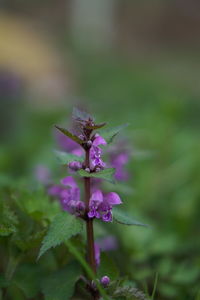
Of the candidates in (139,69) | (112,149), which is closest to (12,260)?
(112,149)

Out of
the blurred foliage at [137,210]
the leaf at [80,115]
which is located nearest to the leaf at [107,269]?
the blurred foliage at [137,210]

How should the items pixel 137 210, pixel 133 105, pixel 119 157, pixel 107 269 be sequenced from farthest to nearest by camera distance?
pixel 133 105, pixel 137 210, pixel 119 157, pixel 107 269

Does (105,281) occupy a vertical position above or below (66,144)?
below

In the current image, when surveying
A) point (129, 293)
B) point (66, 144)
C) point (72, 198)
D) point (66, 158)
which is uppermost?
point (66, 144)

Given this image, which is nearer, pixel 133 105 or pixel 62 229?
pixel 62 229

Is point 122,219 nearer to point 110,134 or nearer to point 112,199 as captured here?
point 112,199

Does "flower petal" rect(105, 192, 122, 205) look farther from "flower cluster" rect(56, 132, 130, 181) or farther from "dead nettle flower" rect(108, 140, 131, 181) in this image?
"dead nettle flower" rect(108, 140, 131, 181)

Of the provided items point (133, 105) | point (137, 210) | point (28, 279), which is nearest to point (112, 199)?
point (28, 279)
